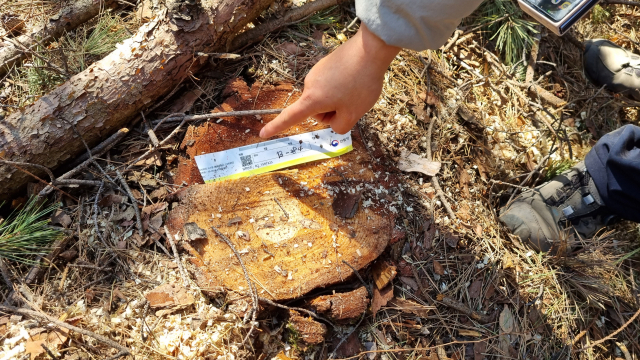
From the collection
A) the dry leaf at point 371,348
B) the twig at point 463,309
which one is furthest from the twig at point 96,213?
the twig at point 463,309

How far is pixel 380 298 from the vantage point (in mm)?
1813

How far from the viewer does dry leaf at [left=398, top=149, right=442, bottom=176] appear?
83.8 inches

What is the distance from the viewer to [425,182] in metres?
2.15

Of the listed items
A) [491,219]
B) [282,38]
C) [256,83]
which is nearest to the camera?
[256,83]

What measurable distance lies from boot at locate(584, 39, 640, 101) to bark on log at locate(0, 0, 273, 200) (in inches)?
104

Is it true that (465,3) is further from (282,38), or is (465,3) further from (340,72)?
(282,38)

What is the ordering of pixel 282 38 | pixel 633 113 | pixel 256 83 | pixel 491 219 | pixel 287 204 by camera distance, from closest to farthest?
pixel 287 204, pixel 256 83, pixel 491 219, pixel 282 38, pixel 633 113

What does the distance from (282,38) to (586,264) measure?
220 centimetres

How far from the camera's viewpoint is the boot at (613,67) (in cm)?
288

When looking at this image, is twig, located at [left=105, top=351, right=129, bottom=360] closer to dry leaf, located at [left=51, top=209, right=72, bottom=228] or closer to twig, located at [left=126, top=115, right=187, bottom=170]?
dry leaf, located at [left=51, top=209, right=72, bottom=228]

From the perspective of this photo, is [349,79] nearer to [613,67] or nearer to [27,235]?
[27,235]

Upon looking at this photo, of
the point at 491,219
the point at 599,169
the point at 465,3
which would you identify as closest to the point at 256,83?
the point at 465,3

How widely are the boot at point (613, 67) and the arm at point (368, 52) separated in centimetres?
248

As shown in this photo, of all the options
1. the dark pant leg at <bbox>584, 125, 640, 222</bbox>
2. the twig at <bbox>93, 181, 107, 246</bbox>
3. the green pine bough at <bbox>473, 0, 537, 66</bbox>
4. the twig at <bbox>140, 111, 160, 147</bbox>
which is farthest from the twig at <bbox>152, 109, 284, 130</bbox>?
the dark pant leg at <bbox>584, 125, 640, 222</bbox>
